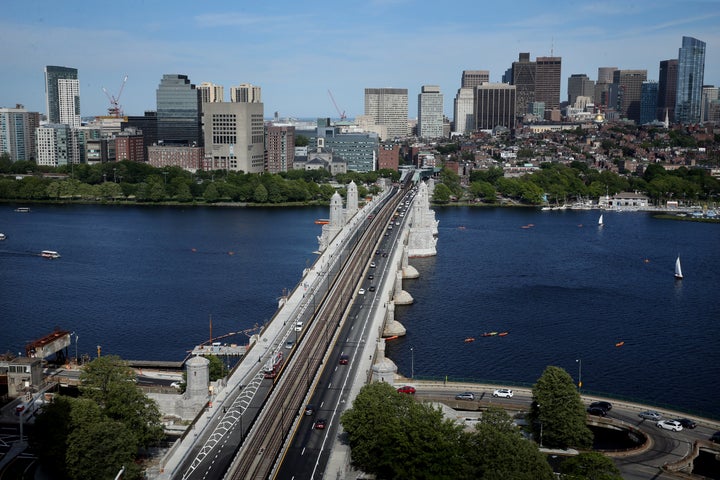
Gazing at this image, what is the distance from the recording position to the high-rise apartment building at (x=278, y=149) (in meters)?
111

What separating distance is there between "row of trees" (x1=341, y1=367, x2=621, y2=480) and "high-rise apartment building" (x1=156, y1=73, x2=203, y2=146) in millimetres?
101899

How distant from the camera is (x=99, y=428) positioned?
2142 centimetres

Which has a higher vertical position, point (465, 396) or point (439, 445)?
point (439, 445)

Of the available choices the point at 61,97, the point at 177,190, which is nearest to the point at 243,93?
the point at 61,97

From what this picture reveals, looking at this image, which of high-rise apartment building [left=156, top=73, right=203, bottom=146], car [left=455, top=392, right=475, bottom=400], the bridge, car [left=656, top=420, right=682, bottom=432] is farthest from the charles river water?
high-rise apartment building [left=156, top=73, right=203, bottom=146]

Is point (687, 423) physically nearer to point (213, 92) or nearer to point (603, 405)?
point (603, 405)

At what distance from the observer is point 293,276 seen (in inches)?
1924

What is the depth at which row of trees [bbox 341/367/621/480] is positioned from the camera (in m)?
19.8

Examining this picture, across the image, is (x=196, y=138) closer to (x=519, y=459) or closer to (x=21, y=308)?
(x=21, y=308)

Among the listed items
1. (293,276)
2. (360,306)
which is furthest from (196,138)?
(360,306)

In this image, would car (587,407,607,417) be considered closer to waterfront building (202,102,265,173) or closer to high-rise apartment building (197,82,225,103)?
waterfront building (202,102,265,173)

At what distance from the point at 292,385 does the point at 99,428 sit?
22.3 ft

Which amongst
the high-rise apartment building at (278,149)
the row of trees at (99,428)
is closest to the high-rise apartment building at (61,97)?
the high-rise apartment building at (278,149)

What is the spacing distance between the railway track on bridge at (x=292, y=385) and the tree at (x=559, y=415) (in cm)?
685
